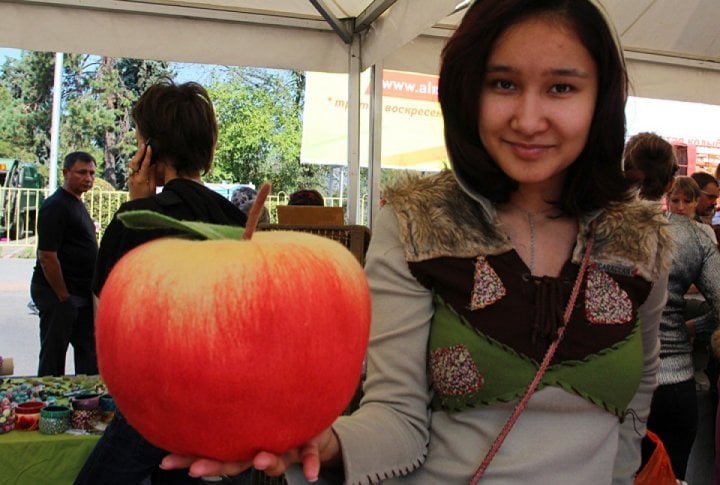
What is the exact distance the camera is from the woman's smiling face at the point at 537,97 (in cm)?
90

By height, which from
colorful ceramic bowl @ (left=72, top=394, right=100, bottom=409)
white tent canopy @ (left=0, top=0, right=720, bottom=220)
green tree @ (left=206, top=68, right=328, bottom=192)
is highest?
green tree @ (left=206, top=68, right=328, bottom=192)

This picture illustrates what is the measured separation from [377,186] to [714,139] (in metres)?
8.51

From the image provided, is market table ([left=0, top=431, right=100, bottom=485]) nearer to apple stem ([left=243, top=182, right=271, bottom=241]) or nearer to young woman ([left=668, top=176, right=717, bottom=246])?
apple stem ([left=243, top=182, right=271, bottom=241])

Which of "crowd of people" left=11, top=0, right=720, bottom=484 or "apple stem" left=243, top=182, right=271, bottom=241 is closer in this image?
"apple stem" left=243, top=182, right=271, bottom=241

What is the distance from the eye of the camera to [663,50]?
378cm

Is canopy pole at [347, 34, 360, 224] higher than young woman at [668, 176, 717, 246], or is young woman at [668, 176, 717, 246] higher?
canopy pole at [347, 34, 360, 224]

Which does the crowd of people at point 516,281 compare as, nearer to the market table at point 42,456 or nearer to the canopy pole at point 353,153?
the market table at point 42,456

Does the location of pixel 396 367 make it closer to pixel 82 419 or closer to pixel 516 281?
pixel 516 281

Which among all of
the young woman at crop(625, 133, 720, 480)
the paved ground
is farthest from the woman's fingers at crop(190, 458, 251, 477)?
the paved ground

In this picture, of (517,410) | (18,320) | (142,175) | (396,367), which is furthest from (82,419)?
(18,320)

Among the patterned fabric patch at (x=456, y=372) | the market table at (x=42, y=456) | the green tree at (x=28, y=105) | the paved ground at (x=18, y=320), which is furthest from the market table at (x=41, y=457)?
the green tree at (x=28, y=105)

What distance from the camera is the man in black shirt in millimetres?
4066

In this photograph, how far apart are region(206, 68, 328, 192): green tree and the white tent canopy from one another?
12451 mm

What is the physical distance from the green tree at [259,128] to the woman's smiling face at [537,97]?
49.7 feet
